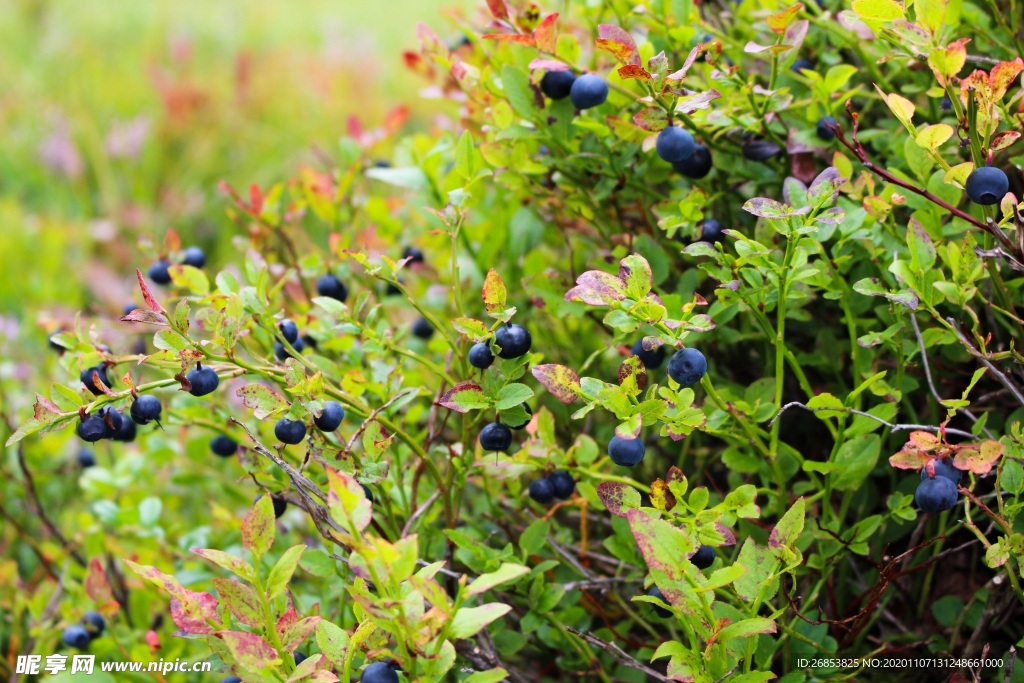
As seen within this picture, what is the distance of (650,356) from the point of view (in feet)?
3.73

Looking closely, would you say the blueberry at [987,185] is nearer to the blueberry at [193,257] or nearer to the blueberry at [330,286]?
the blueberry at [330,286]

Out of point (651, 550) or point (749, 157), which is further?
point (749, 157)

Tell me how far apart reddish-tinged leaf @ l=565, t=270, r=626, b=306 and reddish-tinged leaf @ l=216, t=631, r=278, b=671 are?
447mm

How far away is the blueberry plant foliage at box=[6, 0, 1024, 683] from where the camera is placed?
86cm

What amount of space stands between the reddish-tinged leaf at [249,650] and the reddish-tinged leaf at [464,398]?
0.29 meters

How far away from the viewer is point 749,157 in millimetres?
1130

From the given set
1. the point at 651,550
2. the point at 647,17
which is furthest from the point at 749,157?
the point at 651,550

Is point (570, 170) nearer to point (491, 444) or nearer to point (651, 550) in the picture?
point (491, 444)

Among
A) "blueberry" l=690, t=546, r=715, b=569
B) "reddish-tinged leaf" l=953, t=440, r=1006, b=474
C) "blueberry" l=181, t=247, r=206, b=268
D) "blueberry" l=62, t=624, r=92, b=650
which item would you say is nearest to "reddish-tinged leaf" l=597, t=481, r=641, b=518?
"blueberry" l=690, t=546, r=715, b=569

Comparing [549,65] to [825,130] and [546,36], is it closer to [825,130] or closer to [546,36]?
[546,36]

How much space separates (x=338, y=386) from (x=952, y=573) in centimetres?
92

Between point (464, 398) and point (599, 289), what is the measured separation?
190 millimetres

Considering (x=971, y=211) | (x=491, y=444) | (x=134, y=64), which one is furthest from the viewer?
(x=134, y=64)

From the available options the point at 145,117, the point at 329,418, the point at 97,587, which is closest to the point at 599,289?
the point at 329,418
